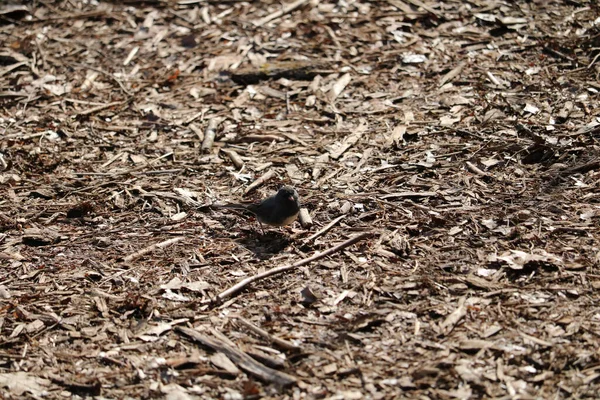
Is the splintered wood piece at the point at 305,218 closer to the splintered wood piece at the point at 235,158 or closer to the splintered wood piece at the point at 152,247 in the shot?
the splintered wood piece at the point at 152,247

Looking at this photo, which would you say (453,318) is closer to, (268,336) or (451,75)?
(268,336)

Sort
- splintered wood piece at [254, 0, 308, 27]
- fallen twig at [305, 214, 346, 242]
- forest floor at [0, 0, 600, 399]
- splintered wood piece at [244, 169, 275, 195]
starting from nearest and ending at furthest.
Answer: forest floor at [0, 0, 600, 399], fallen twig at [305, 214, 346, 242], splintered wood piece at [244, 169, 275, 195], splintered wood piece at [254, 0, 308, 27]

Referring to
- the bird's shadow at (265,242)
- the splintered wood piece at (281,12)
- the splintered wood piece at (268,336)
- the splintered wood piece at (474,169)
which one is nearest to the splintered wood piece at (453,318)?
the splintered wood piece at (268,336)

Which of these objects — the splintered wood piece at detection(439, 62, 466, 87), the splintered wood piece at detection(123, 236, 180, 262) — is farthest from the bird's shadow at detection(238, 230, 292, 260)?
the splintered wood piece at detection(439, 62, 466, 87)

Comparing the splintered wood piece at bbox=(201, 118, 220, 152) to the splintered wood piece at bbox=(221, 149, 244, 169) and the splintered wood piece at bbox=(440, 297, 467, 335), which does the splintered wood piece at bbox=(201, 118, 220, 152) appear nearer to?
the splintered wood piece at bbox=(221, 149, 244, 169)

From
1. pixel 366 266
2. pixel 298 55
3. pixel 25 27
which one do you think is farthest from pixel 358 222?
pixel 25 27

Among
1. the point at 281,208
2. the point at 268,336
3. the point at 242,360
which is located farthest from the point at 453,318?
the point at 281,208
